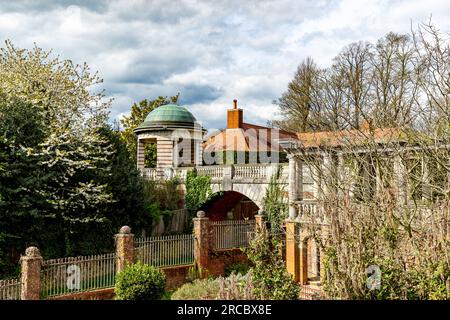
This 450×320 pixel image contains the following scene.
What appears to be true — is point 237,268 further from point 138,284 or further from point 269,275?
point 269,275

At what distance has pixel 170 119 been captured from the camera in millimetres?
27953

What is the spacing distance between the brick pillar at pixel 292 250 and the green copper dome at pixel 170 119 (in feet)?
34.1

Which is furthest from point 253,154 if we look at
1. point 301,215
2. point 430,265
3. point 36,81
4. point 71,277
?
point 430,265

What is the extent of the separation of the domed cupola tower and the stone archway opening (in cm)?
310

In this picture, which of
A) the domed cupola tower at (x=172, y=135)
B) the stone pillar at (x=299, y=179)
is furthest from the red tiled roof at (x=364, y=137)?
the domed cupola tower at (x=172, y=135)

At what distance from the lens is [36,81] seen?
19.3 meters

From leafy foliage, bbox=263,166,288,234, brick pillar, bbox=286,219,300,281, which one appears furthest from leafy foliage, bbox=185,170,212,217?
brick pillar, bbox=286,219,300,281

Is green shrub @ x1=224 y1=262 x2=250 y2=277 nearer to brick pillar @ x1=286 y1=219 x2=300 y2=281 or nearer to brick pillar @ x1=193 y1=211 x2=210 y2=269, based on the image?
brick pillar @ x1=193 y1=211 x2=210 y2=269

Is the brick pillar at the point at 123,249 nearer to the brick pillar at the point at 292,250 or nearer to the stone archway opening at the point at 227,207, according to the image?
the brick pillar at the point at 292,250

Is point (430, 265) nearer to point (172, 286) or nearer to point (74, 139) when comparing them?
point (172, 286)

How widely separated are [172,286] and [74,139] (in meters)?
Result: 6.83

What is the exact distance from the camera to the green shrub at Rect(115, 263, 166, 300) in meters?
14.6

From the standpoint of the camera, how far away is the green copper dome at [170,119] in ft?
91.2

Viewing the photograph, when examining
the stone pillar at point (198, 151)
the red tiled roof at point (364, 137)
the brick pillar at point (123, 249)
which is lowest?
the brick pillar at point (123, 249)
